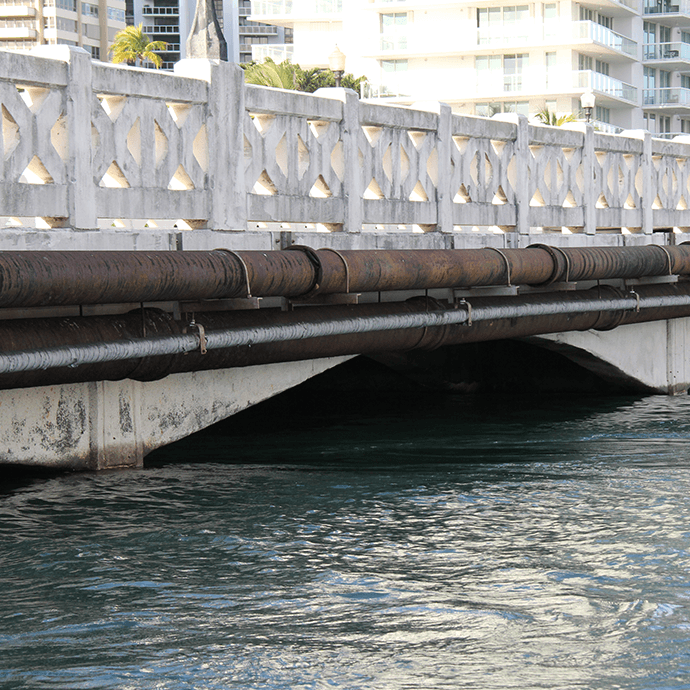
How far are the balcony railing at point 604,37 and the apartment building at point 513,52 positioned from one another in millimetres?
62

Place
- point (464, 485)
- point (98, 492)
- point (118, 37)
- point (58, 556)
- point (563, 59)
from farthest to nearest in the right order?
point (118, 37) → point (563, 59) → point (464, 485) → point (98, 492) → point (58, 556)

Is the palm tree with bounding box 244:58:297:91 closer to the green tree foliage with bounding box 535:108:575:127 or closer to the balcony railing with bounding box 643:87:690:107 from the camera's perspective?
the green tree foliage with bounding box 535:108:575:127

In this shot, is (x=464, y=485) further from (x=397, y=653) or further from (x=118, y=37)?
(x=118, y=37)

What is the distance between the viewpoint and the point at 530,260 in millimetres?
12312

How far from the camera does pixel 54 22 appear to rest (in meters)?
115

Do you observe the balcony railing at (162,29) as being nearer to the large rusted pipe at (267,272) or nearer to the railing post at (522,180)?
the railing post at (522,180)

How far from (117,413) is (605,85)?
218 feet

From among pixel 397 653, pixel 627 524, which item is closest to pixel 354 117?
pixel 627 524

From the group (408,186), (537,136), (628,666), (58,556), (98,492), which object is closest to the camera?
(628,666)

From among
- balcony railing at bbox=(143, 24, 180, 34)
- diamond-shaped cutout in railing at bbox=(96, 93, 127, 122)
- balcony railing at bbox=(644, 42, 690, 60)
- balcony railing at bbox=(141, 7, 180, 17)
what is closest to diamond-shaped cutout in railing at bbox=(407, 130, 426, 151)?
diamond-shaped cutout in railing at bbox=(96, 93, 127, 122)

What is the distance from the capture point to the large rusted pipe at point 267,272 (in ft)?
25.6

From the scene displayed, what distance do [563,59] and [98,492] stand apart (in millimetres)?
64980

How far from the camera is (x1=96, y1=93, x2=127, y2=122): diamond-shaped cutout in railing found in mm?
9055

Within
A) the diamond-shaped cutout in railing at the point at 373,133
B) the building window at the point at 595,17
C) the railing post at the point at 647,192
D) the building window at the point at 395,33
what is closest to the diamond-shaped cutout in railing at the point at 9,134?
the diamond-shaped cutout in railing at the point at 373,133
